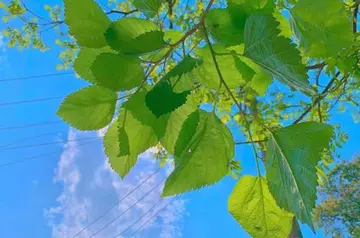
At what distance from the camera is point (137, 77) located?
151 millimetres

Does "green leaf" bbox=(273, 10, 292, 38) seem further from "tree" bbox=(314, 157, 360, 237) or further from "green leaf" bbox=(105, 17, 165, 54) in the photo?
"tree" bbox=(314, 157, 360, 237)

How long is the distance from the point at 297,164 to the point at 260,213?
0.13 feet

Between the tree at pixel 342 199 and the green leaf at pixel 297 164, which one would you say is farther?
the tree at pixel 342 199

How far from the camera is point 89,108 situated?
175 mm

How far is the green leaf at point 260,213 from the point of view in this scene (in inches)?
6.8

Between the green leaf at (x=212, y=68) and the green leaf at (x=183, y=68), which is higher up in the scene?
the green leaf at (x=212, y=68)

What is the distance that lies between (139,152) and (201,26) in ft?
0.18

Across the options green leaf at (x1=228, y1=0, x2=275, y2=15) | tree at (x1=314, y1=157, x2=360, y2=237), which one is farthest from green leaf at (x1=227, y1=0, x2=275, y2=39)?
tree at (x1=314, y1=157, x2=360, y2=237)

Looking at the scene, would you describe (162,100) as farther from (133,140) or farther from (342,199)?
(342,199)

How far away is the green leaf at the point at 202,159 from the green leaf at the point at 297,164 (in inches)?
0.7

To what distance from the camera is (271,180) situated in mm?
154

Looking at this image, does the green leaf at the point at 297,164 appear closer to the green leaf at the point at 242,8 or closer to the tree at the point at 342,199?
the green leaf at the point at 242,8

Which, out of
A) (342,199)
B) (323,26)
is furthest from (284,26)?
(342,199)

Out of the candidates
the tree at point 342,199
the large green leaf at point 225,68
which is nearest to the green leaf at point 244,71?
the large green leaf at point 225,68
